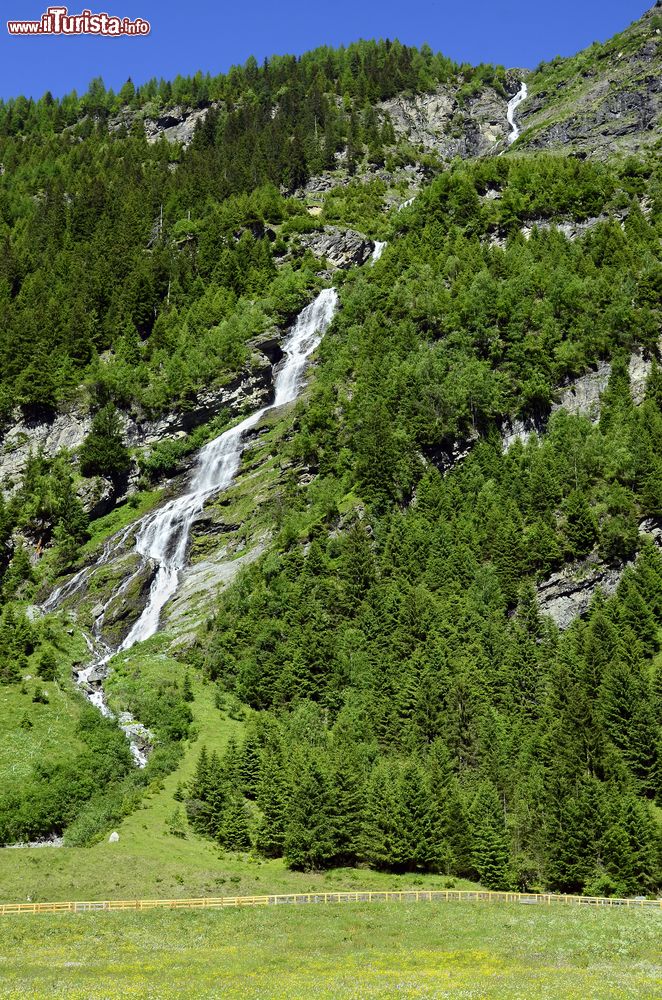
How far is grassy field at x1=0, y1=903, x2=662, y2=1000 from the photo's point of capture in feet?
112

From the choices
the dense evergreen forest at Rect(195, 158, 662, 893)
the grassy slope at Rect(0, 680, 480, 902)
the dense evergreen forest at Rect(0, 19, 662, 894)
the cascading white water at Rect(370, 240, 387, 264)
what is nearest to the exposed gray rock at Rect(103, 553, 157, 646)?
the dense evergreen forest at Rect(0, 19, 662, 894)

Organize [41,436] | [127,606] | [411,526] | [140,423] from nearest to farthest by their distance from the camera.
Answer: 1. [411,526]
2. [127,606]
3. [140,423]
4. [41,436]

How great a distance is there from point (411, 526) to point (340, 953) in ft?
216

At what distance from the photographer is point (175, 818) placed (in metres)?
71.7

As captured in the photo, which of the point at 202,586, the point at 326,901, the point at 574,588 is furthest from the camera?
the point at 202,586

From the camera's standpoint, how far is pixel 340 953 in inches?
1639

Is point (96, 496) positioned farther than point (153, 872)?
Yes

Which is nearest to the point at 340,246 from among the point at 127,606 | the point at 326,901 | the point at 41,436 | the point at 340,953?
the point at 41,436

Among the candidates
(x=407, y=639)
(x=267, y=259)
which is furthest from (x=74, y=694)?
(x=267, y=259)

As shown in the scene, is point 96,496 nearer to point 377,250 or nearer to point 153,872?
point 377,250

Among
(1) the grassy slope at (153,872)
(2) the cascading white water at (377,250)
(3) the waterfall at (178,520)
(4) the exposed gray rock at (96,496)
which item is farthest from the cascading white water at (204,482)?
(1) the grassy slope at (153,872)

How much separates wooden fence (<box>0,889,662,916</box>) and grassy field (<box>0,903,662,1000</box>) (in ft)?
7.45

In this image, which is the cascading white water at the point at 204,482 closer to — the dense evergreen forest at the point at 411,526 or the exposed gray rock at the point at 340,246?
the dense evergreen forest at the point at 411,526

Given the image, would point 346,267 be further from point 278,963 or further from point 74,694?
point 278,963
